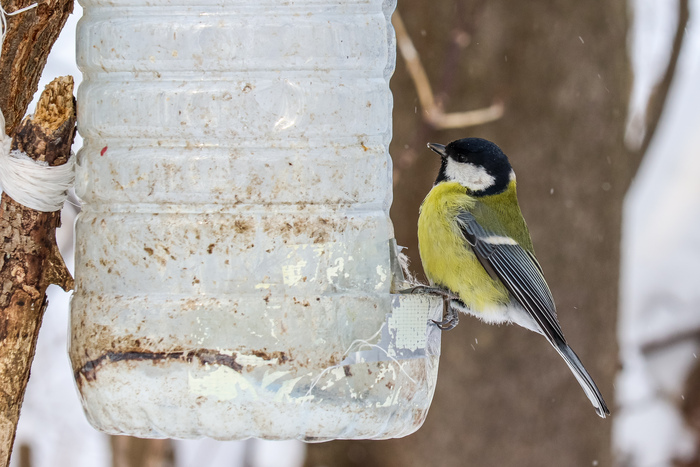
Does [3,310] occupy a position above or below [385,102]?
below

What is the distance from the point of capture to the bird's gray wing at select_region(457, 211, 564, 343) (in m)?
2.79

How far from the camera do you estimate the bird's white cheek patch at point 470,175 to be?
122 inches

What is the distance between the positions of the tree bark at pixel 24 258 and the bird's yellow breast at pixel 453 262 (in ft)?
3.94

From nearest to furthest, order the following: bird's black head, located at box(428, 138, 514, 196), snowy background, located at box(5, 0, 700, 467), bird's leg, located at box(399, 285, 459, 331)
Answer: bird's leg, located at box(399, 285, 459, 331)
bird's black head, located at box(428, 138, 514, 196)
snowy background, located at box(5, 0, 700, 467)

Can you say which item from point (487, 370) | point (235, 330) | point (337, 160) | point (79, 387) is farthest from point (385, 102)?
point (487, 370)

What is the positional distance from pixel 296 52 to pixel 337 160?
0.27 metres

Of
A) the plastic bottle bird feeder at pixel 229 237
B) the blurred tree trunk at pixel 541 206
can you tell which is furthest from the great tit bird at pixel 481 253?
the blurred tree trunk at pixel 541 206

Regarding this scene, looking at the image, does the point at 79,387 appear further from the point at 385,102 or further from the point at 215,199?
the point at 385,102

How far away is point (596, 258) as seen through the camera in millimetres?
4238

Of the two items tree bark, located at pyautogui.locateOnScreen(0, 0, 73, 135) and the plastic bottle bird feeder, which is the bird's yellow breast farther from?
tree bark, located at pyautogui.locateOnScreen(0, 0, 73, 135)

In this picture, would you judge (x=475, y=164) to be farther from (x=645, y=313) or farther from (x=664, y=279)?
(x=664, y=279)

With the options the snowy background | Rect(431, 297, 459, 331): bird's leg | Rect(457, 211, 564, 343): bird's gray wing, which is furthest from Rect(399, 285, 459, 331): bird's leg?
the snowy background

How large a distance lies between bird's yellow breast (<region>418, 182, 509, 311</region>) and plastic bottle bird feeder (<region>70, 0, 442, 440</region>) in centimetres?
75

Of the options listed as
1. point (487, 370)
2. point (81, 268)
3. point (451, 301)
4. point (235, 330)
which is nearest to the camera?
point (235, 330)
